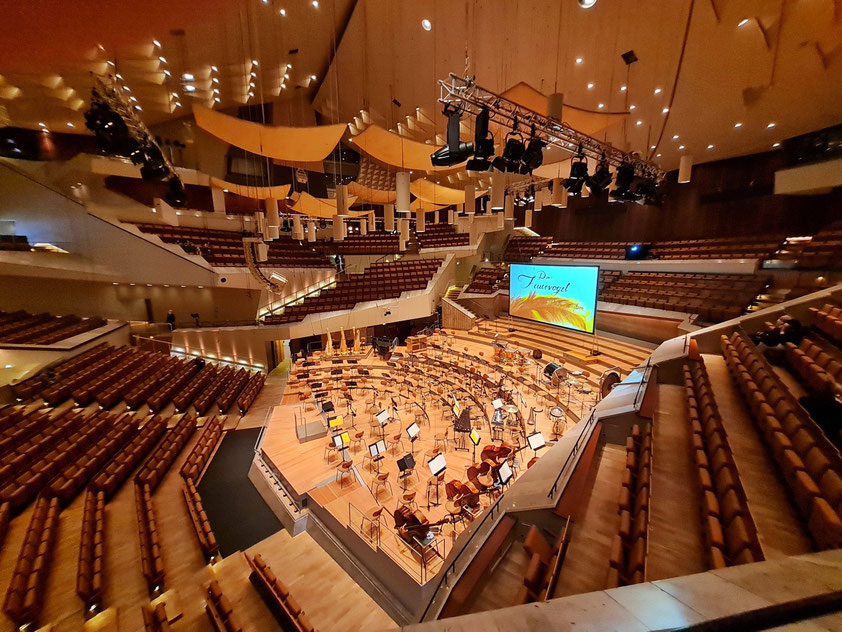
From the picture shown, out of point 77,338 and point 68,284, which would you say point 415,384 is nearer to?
point 77,338

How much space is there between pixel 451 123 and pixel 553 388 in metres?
5.51

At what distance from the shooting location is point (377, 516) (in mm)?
4594

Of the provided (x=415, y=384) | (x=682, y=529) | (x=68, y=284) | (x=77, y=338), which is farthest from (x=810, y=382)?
(x=68, y=284)

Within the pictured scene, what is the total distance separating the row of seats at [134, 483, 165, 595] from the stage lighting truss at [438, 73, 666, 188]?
20.0 feet

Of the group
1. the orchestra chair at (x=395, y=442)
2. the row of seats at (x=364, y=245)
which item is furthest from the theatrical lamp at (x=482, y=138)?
the row of seats at (x=364, y=245)

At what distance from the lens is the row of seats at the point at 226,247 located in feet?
39.3

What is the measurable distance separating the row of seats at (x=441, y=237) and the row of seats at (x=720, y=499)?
13.6 meters

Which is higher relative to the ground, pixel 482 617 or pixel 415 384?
pixel 482 617

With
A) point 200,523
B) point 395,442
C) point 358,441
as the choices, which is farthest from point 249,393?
point 395,442

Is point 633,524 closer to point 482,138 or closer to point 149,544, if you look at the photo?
point 482,138

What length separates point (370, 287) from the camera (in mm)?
13477

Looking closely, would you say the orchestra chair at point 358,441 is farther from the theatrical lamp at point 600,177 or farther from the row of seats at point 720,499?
the theatrical lamp at point 600,177

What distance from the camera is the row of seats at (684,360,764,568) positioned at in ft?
5.84

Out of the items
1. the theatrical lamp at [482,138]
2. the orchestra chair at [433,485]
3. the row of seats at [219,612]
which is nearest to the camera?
the row of seats at [219,612]
